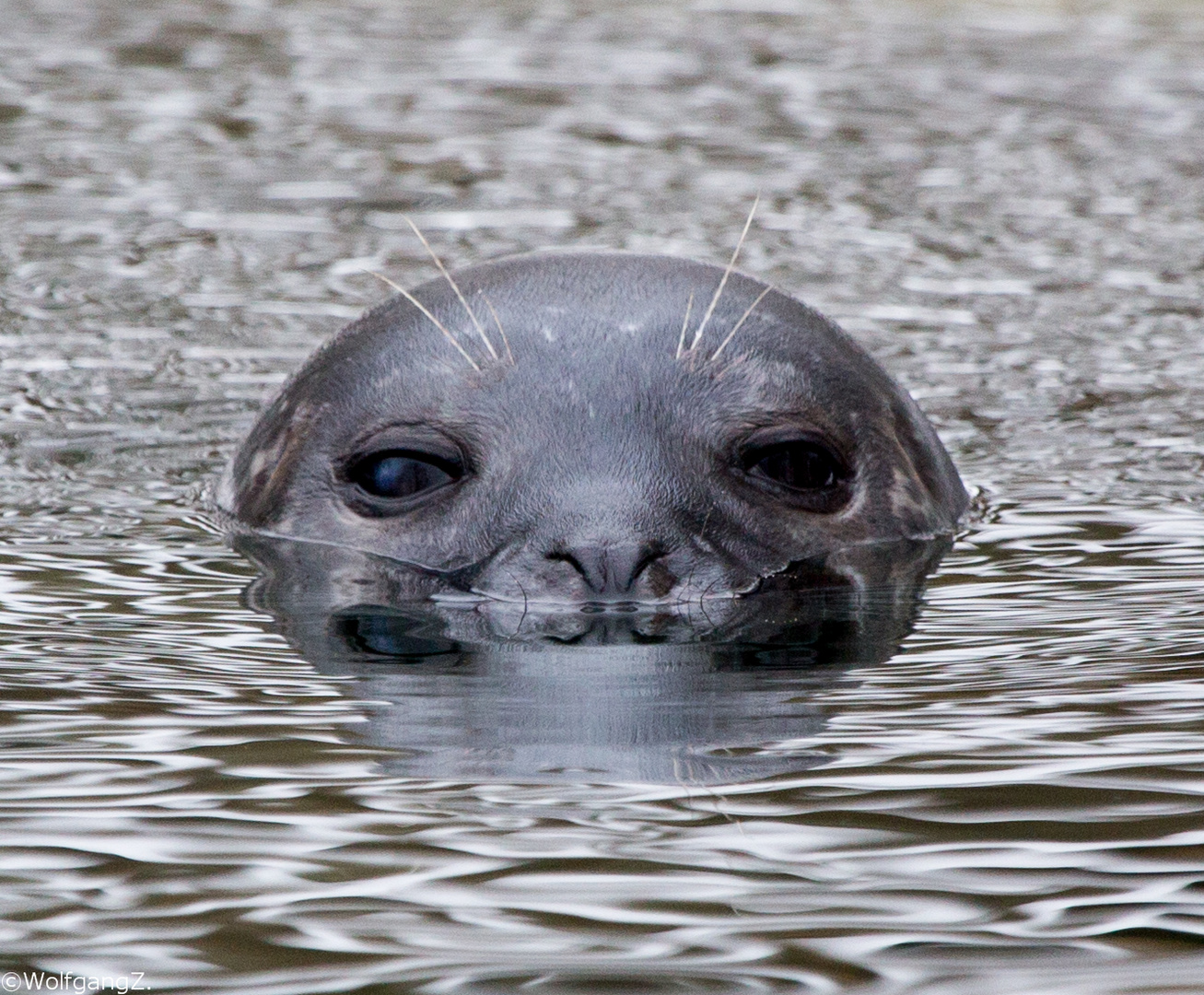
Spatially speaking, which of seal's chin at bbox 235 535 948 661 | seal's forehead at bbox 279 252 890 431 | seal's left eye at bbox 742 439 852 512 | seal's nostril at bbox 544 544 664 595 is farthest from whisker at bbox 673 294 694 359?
seal's nostril at bbox 544 544 664 595

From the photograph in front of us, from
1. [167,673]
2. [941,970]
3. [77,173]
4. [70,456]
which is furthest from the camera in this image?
[77,173]

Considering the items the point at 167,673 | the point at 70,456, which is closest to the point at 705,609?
the point at 167,673

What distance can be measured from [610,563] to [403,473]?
2.58 ft

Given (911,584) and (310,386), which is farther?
(310,386)

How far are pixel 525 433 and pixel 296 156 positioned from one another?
6661 millimetres

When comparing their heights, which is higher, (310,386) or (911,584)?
(310,386)

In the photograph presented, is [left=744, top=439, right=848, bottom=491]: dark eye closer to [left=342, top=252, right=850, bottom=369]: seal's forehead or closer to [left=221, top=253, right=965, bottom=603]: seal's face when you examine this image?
[left=221, top=253, right=965, bottom=603]: seal's face

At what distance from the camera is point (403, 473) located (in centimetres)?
503

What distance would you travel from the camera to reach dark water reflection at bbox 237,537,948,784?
10.8 ft

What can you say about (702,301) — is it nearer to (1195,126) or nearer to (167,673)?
(167,673)

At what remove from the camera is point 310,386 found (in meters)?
5.50

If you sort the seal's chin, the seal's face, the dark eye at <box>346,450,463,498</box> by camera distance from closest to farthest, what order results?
the seal's chin, the seal's face, the dark eye at <box>346,450,463,498</box>

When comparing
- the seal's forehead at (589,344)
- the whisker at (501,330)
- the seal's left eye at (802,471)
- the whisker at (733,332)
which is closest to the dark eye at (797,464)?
the seal's left eye at (802,471)

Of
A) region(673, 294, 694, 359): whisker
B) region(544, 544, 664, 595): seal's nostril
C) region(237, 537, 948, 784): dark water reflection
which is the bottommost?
region(237, 537, 948, 784): dark water reflection
